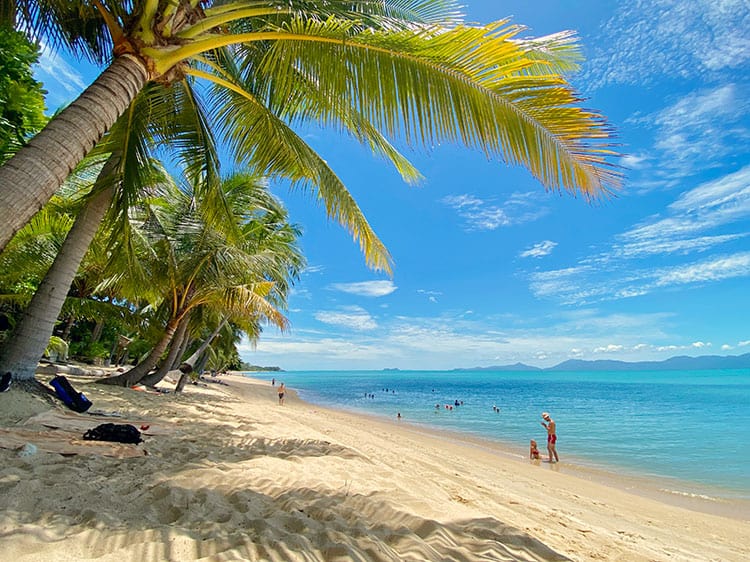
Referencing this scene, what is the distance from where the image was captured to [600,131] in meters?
3.38

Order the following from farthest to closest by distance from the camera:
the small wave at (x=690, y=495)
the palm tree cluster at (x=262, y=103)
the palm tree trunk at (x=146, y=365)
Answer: the palm tree trunk at (x=146, y=365) → the small wave at (x=690, y=495) → the palm tree cluster at (x=262, y=103)

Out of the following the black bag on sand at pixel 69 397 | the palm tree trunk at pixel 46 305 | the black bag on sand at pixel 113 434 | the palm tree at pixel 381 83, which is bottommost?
the black bag on sand at pixel 113 434

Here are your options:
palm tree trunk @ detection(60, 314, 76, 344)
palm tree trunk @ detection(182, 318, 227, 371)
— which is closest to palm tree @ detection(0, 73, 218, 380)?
palm tree trunk @ detection(182, 318, 227, 371)

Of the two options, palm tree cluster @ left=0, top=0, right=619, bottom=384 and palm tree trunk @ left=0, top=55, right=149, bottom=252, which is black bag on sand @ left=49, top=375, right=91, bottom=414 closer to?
palm tree cluster @ left=0, top=0, right=619, bottom=384

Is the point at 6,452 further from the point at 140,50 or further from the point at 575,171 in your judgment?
the point at 575,171

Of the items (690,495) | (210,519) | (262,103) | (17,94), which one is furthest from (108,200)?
(690,495)

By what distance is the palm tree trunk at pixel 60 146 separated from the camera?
2.68 m

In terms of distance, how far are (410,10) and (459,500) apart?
20.7ft

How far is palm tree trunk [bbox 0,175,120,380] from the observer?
5172 millimetres

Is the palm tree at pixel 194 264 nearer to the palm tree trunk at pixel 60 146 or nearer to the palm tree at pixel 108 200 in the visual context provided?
the palm tree at pixel 108 200

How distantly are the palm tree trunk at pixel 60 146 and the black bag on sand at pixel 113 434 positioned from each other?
2.41 metres

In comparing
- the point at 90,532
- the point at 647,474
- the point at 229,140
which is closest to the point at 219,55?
the point at 229,140

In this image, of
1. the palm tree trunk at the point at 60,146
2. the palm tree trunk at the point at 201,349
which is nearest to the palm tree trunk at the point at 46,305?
the palm tree trunk at the point at 60,146

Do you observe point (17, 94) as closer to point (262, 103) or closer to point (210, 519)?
point (262, 103)
